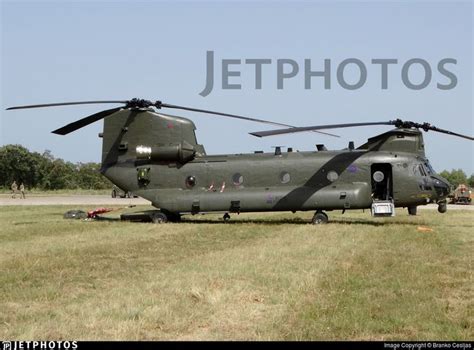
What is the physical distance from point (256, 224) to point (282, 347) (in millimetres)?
15803

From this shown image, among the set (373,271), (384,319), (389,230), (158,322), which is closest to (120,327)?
(158,322)

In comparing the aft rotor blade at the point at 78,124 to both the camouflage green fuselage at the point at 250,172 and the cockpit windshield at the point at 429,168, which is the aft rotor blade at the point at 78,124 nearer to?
the camouflage green fuselage at the point at 250,172

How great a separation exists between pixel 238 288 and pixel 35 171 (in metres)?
102

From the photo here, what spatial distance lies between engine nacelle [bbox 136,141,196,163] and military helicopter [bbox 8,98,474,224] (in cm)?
4

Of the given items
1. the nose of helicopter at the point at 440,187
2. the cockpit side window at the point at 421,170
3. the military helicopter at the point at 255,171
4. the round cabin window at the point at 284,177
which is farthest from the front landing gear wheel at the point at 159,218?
the nose of helicopter at the point at 440,187

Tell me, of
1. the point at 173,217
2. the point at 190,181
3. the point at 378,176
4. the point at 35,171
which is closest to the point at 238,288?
the point at 378,176

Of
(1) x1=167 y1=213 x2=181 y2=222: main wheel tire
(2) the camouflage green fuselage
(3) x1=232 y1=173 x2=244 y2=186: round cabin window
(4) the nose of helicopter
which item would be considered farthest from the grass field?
(1) x1=167 y1=213 x2=181 y2=222: main wheel tire

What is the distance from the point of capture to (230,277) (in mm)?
9867

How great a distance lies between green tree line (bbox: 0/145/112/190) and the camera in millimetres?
101250

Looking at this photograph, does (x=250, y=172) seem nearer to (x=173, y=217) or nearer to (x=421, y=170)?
(x=173, y=217)

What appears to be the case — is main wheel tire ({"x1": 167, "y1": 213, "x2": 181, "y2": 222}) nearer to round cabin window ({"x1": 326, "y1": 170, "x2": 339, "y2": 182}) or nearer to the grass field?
round cabin window ({"x1": 326, "y1": 170, "x2": 339, "y2": 182})

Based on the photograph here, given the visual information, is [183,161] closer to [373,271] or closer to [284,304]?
[373,271]

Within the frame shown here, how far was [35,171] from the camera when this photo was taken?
4090 inches

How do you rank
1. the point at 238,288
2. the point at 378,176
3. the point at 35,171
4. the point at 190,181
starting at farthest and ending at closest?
the point at 35,171 < the point at 190,181 < the point at 378,176 < the point at 238,288
